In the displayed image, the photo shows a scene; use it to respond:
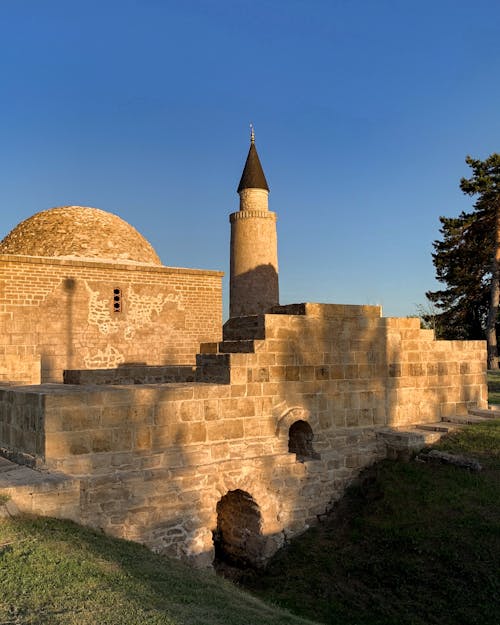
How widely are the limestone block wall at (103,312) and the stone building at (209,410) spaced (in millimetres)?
44

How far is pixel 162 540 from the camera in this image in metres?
7.63

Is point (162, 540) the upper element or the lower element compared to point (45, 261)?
lower

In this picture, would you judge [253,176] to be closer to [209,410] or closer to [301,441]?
[301,441]

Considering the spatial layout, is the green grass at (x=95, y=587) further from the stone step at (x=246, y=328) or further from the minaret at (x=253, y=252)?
the minaret at (x=253, y=252)

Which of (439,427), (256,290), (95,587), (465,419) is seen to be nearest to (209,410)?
(95,587)

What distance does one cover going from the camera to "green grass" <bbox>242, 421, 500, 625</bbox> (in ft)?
21.8

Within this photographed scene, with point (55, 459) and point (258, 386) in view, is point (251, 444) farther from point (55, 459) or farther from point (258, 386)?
point (55, 459)

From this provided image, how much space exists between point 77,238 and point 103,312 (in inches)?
110

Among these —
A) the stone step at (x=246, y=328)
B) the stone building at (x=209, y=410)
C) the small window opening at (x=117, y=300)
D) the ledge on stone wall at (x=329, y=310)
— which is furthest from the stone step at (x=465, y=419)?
the small window opening at (x=117, y=300)

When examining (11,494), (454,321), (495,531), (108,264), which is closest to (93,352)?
(108,264)

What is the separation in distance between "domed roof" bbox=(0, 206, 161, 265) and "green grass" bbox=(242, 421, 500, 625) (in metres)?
10.7

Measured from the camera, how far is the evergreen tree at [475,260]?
102ft

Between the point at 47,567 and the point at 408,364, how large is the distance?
316 inches

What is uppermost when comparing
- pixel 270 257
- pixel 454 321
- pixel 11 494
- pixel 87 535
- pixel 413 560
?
pixel 270 257
